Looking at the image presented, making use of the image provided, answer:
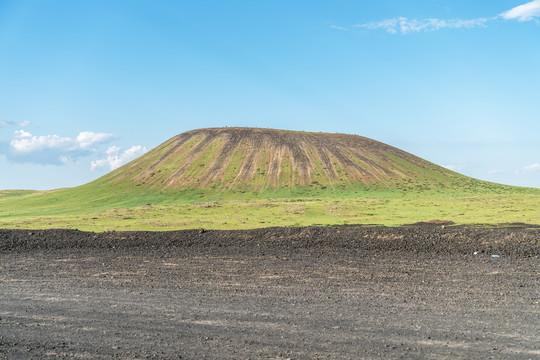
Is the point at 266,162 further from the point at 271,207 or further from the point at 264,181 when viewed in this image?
the point at 271,207

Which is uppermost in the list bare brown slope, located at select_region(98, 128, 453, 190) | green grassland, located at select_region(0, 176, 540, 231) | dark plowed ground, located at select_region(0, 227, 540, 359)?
bare brown slope, located at select_region(98, 128, 453, 190)

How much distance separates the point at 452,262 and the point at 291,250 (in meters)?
8.98

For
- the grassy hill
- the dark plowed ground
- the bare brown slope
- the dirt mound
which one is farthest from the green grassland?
the dark plowed ground

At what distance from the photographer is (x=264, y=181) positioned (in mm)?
93062

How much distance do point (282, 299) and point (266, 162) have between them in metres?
87.7

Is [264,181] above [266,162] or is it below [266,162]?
below

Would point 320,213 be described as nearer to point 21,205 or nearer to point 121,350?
point 121,350

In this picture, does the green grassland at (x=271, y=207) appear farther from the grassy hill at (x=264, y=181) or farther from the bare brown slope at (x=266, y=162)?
the bare brown slope at (x=266, y=162)

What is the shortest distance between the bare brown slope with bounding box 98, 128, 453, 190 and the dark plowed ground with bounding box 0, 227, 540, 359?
65.5 m

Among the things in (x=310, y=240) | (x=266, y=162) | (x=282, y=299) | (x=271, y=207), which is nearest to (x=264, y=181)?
(x=266, y=162)

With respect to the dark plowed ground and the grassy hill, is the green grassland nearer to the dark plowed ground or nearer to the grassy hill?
the grassy hill

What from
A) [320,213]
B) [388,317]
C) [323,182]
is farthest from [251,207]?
[388,317]

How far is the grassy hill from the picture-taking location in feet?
218

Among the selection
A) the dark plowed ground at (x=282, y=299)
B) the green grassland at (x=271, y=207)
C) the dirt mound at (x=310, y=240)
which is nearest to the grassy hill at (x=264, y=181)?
the green grassland at (x=271, y=207)
